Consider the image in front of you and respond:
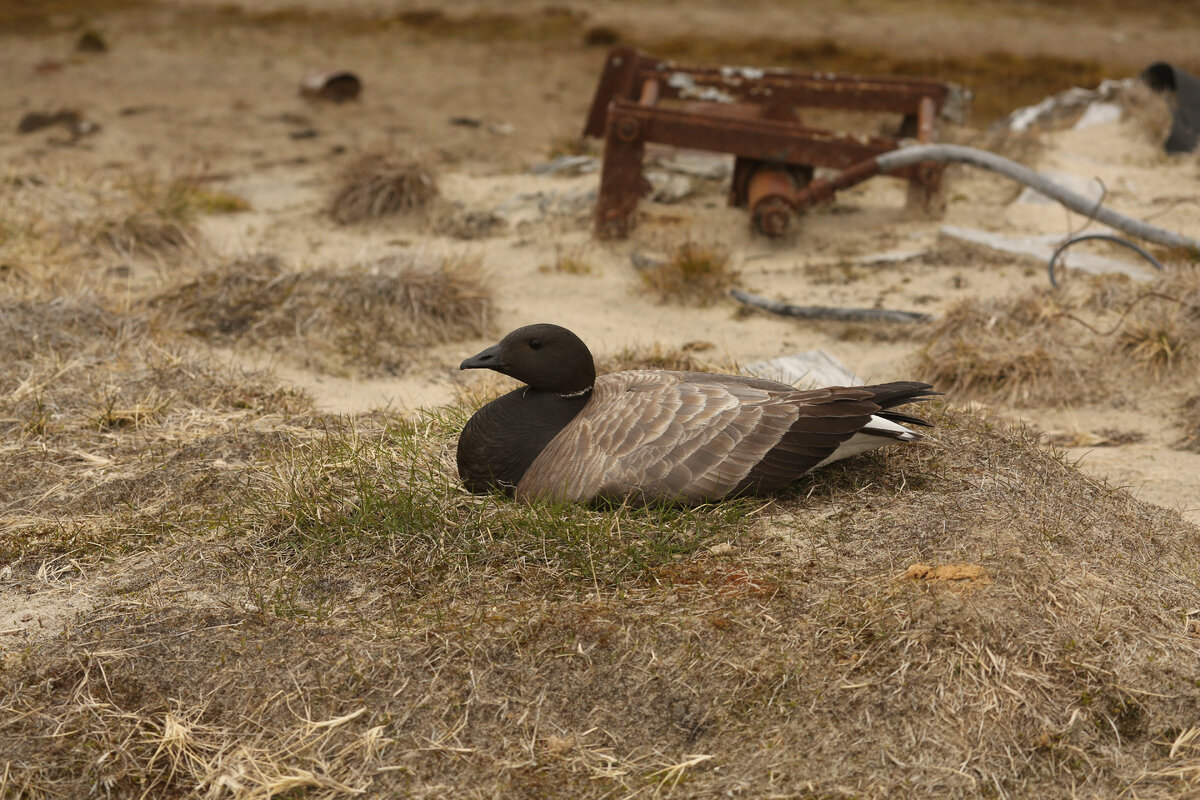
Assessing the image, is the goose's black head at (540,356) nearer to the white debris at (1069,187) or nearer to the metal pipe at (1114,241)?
the metal pipe at (1114,241)

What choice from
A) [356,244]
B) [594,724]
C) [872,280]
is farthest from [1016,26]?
A: [594,724]

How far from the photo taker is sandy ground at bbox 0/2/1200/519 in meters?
6.56

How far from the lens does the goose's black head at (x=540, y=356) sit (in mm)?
4082

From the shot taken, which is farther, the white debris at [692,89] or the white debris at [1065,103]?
the white debris at [1065,103]

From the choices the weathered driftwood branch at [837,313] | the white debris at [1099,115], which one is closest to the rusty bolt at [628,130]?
the weathered driftwood branch at [837,313]

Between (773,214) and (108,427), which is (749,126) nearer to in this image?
(773,214)

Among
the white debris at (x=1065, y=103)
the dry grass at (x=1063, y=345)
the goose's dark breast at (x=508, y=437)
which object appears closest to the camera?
the goose's dark breast at (x=508, y=437)

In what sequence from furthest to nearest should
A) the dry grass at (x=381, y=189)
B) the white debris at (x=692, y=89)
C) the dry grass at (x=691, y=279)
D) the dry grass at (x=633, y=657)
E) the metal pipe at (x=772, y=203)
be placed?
the white debris at (x=692, y=89) → the dry grass at (x=381, y=189) → the metal pipe at (x=772, y=203) → the dry grass at (x=691, y=279) → the dry grass at (x=633, y=657)

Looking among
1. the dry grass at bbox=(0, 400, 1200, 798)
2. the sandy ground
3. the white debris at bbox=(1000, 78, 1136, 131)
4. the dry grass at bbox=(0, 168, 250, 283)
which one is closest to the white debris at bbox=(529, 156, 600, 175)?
the sandy ground

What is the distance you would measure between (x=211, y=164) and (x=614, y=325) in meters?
5.61

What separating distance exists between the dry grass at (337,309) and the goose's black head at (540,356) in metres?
2.39

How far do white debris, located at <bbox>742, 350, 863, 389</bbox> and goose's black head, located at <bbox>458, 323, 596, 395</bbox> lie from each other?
4.72 feet

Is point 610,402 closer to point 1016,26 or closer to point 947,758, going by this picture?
point 947,758

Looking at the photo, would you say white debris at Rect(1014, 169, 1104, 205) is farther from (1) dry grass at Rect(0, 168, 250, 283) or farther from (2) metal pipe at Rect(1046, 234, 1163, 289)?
(1) dry grass at Rect(0, 168, 250, 283)
